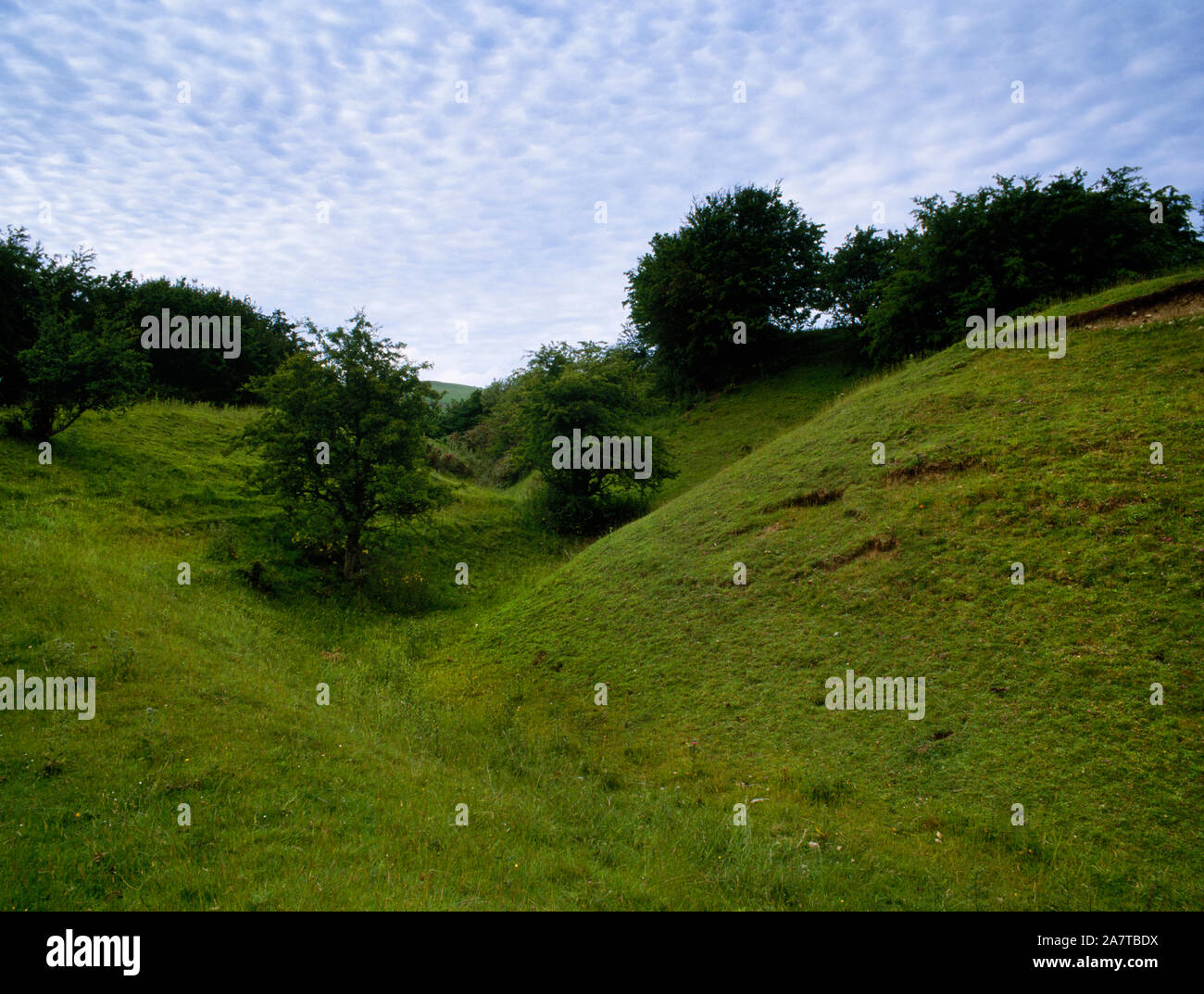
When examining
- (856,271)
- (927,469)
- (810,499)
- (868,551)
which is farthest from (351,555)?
(856,271)

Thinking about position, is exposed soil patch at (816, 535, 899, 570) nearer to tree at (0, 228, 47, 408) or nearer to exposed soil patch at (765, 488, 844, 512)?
exposed soil patch at (765, 488, 844, 512)

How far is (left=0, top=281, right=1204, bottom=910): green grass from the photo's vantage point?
5.39m

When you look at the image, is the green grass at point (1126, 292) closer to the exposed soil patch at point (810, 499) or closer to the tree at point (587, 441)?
the exposed soil patch at point (810, 499)

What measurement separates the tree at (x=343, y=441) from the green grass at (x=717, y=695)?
2.28 metres

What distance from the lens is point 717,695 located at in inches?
401

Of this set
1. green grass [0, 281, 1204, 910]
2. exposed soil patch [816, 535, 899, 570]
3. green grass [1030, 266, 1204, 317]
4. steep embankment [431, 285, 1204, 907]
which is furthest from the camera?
green grass [1030, 266, 1204, 317]

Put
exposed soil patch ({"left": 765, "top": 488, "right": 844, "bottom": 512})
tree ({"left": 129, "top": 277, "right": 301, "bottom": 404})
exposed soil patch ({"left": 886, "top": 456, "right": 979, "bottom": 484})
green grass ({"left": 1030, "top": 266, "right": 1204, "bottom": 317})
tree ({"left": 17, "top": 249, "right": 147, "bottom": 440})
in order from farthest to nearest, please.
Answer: tree ({"left": 129, "top": 277, "right": 301, "bottom": 404}) → tree ({"left": 17, "top": 249, "right": 147, "bottom": 440}) → green grass ({"left": 1030, "top": 266, "right": 1204, "bottom": 317}) → exposed soil patch ({"left": 765, "top": 488, "right": 844, "bottom": 512}) → exposed soil patch ({"left": 886, "top": 456, "right": 979, "bottom": 484})

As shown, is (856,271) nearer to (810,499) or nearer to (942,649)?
(810,499)

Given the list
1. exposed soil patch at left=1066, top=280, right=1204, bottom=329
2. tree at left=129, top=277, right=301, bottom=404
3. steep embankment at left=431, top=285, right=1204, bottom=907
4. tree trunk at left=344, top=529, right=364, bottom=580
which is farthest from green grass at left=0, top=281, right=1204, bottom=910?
tree at left=129, top=277, right=301, bottom=404

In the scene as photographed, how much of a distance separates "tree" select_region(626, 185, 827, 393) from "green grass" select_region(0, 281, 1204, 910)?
21221 mm

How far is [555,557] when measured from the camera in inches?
969

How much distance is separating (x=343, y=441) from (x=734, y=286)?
27200 millimetres
